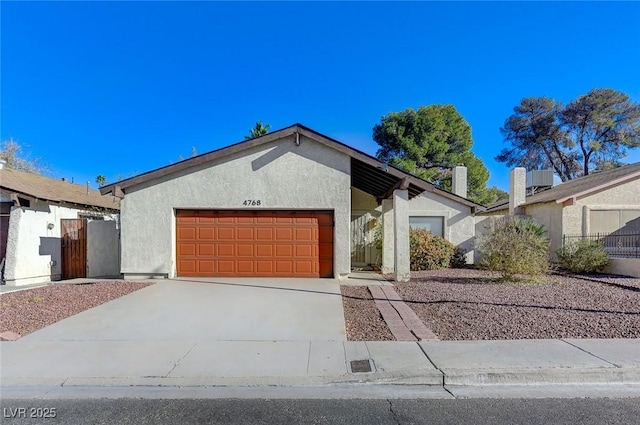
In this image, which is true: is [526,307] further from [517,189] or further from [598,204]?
[517,189]

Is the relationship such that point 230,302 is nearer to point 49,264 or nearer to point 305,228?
point 305,228

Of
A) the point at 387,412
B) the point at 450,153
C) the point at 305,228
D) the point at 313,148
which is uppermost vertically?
the point at 450,153

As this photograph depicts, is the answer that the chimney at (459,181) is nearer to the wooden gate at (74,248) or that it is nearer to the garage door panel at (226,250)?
the garage door panel at (226,250)

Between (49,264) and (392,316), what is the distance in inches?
463

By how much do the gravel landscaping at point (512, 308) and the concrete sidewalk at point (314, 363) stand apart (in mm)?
569

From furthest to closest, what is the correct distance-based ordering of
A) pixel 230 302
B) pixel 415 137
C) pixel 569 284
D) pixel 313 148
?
pixel 415 137 < pixel 313 148 < pixel 569 284 < pixel 230 302

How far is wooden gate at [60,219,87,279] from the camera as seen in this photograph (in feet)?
42.5

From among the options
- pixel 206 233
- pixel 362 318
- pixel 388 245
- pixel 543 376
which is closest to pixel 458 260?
pixel 388 245

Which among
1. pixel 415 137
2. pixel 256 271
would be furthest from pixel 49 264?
pixel 415 137

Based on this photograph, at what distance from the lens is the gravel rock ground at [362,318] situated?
20.4 ft

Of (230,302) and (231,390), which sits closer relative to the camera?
(231,390)

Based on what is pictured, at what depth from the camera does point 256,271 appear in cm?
1234

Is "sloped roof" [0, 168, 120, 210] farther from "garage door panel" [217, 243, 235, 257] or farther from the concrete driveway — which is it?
"garage door panel" [217, 243, 235, 257]

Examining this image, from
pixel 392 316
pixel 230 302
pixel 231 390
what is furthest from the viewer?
pixel 230 302
